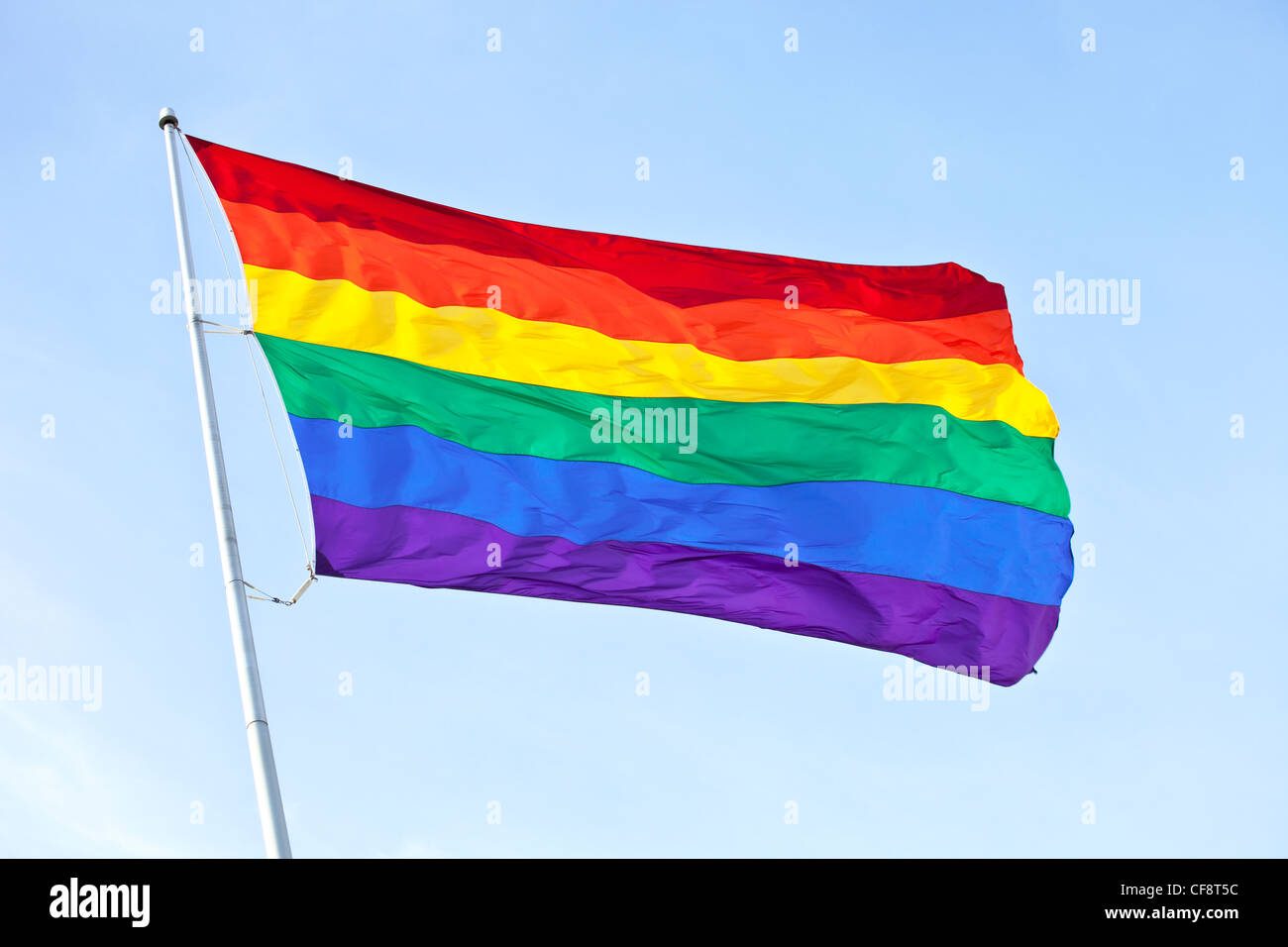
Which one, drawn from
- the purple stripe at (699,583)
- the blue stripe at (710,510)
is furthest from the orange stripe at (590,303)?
the purple stripe at (699,583)

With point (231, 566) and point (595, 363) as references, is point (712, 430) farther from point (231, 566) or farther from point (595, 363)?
point (231, 566)

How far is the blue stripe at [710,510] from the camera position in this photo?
1062 centimetres

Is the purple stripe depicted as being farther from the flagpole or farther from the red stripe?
the red stripe

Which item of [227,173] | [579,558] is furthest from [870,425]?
[227,173]

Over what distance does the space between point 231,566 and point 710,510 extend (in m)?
4.74

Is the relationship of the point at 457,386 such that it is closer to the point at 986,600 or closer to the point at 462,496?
the point at 462,496

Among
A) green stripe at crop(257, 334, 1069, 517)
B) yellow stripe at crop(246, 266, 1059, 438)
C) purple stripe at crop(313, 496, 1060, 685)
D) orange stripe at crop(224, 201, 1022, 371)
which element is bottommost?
purple stripe at crop(313, 496, 1060, 685)

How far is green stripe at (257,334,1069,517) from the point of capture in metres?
10.9

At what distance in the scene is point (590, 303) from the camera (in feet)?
42.4

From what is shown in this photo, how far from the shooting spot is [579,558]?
11.2m

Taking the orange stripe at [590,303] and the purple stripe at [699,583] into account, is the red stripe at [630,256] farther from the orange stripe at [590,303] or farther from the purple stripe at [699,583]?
the purple stripe at [699,583]

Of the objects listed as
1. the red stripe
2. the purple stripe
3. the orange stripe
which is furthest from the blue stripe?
the red stripe

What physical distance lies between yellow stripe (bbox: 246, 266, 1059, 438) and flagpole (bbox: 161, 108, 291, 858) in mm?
755

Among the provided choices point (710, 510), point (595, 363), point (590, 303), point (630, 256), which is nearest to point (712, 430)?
point (710, 510)
